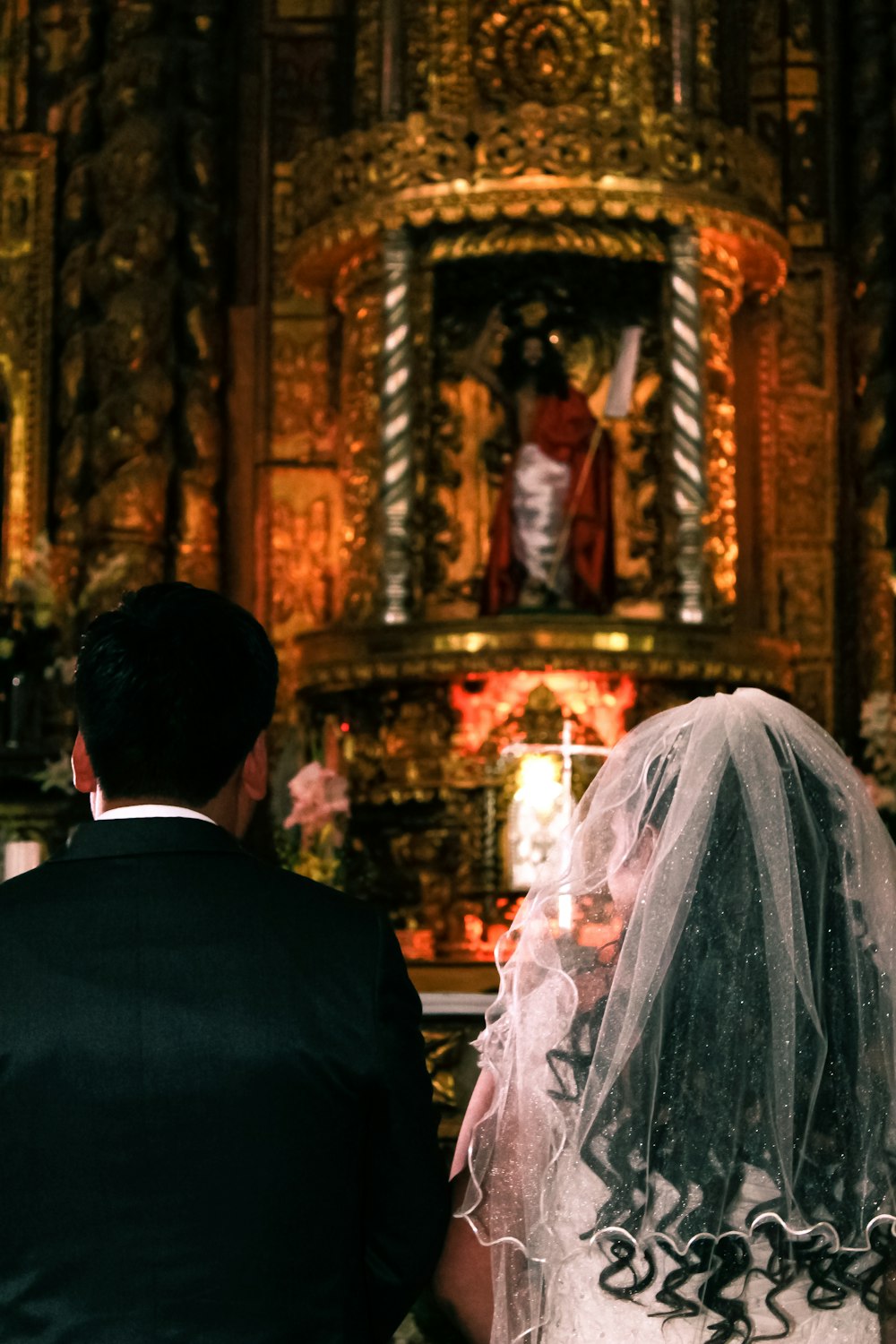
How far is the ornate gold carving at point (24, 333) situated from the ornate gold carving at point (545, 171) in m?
1.86

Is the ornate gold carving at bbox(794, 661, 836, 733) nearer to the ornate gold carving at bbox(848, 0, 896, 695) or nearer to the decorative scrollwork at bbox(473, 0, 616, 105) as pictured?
the ornate gold carving at bbox(848, 0, 896, 695)

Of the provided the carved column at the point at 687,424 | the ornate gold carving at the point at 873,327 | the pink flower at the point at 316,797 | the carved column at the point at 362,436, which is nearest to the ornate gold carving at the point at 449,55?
the carved column at the point at 362,436

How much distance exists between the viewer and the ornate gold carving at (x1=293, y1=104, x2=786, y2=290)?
29.0ft

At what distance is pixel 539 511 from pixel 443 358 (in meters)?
0.93

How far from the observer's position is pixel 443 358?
31.2 feet

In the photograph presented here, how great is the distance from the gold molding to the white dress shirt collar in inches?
249

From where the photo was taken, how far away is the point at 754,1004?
2.55 metres

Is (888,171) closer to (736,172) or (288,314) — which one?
(736,172)

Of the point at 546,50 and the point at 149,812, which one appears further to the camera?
the point at 546,50

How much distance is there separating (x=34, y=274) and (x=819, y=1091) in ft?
27.9

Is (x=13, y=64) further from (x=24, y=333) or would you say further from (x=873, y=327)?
(x=873, y=327)

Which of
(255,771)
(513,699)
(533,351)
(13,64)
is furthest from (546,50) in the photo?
(255,771)

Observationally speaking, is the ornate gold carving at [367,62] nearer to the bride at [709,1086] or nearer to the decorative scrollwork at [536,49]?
the decorative scrollwork at [536,49]

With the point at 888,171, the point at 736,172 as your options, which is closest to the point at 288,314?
the point at 736,172
